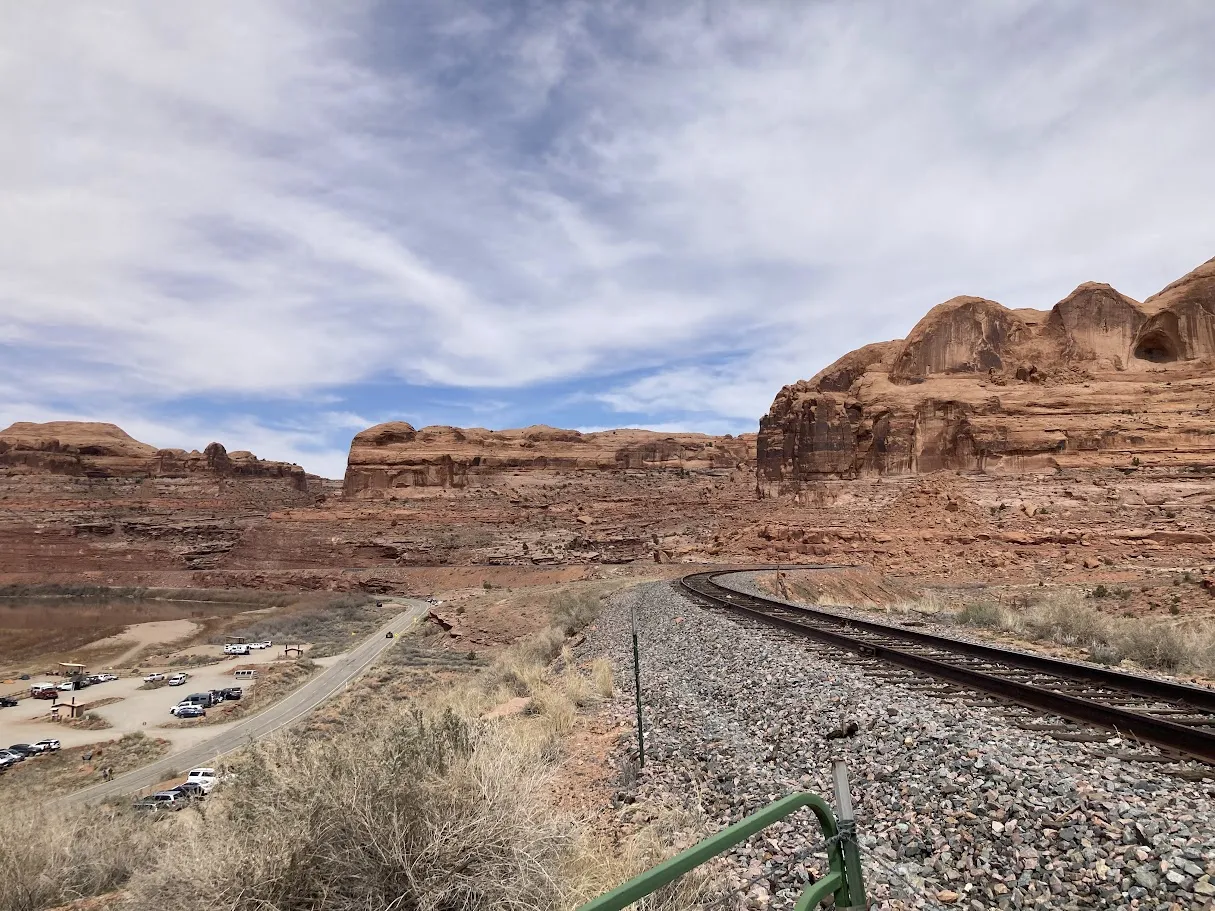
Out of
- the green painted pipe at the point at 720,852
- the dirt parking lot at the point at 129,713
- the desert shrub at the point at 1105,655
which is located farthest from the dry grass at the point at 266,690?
the green painted pipe at the point at 720,852

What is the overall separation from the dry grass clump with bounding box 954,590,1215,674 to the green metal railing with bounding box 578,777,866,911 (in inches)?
480

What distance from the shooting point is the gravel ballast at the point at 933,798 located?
12.2ft

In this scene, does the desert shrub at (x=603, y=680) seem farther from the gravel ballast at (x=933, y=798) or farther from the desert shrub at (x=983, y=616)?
the desert shrub at (x=983, y=616)

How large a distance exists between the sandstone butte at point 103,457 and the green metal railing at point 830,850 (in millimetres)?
136890

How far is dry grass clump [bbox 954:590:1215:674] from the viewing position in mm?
11969

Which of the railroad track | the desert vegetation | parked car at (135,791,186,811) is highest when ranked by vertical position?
the desert vegetation

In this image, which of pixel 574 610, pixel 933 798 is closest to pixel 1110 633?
pixel 933 798

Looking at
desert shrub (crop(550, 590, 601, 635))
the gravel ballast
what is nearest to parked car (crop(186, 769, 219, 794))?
desert shrub (crop(550, 590, 601, 635))

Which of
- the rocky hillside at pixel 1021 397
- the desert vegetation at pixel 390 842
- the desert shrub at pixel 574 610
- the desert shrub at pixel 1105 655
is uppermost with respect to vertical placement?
the rocky hillside at pixel 1021 397

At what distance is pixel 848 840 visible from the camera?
8.01 feet

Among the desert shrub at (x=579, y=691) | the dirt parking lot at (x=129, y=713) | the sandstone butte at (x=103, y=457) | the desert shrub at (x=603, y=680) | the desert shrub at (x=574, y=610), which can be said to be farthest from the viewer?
the sandstone butte at (x=103, y=457)

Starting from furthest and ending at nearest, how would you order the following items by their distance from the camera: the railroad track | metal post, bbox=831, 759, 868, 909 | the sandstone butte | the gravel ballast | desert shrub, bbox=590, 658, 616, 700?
the sandstone butte < desert shrub, bbox=590, 658, 616, 700 < the railroad track < the gravel ballast < metal post, bbox=831, 759, 868, 909

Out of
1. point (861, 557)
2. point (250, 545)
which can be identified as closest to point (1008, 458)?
point (861, 557)

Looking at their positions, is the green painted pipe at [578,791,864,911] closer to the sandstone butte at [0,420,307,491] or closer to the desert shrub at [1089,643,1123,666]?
the desert shrub at [1089,643,1123,666]
